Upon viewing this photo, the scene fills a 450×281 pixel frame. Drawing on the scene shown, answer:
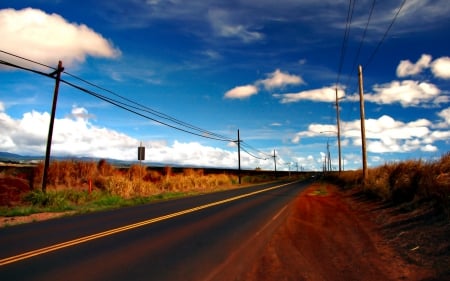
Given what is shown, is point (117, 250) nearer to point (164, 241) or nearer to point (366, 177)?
point (164, 241)

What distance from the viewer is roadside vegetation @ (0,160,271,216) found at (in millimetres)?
19828

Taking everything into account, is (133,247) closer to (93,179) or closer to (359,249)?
(359,249)

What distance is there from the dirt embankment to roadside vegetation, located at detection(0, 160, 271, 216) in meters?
11.4

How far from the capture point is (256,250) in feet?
29.4

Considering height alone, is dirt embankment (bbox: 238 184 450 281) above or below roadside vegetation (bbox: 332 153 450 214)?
below

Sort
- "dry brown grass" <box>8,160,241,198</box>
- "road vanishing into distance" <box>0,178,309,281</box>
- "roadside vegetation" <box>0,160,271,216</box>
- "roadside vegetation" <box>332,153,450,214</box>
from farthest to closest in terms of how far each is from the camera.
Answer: "dry brown grass" <box>8,160,241,198</box> → "roadside vegetation" <box>0,160,271,216</box> → "roadside vegetation" <box>332,153,450,214</box> → "road vanishing into distance" <box>0,178,309,281</box>

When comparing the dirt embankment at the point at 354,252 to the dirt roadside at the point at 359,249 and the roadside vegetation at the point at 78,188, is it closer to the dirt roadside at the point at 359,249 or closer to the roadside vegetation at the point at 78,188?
the dirt roadside at the point at 359,249

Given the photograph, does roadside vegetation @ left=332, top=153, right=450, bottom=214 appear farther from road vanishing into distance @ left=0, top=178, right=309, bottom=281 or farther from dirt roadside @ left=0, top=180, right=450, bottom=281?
road vanishing into distance @ left=0, top=178, right=309, bottom=281

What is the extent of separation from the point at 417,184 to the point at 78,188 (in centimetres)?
2105

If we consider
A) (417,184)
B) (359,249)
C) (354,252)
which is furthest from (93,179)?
(354,252)

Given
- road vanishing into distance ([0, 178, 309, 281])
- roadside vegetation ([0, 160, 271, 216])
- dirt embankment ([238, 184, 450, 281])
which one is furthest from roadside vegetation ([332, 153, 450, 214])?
roadside vegetation ([0, 160, 271, 216])

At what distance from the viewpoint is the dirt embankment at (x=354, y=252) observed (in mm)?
6875

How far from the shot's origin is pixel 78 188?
26.8 meters

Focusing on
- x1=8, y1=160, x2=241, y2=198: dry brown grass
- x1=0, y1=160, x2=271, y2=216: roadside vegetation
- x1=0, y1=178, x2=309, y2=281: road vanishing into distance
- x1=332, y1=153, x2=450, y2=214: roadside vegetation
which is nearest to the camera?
x1=0, y1=178, x2=309, y2=281: road vanishing into distance
